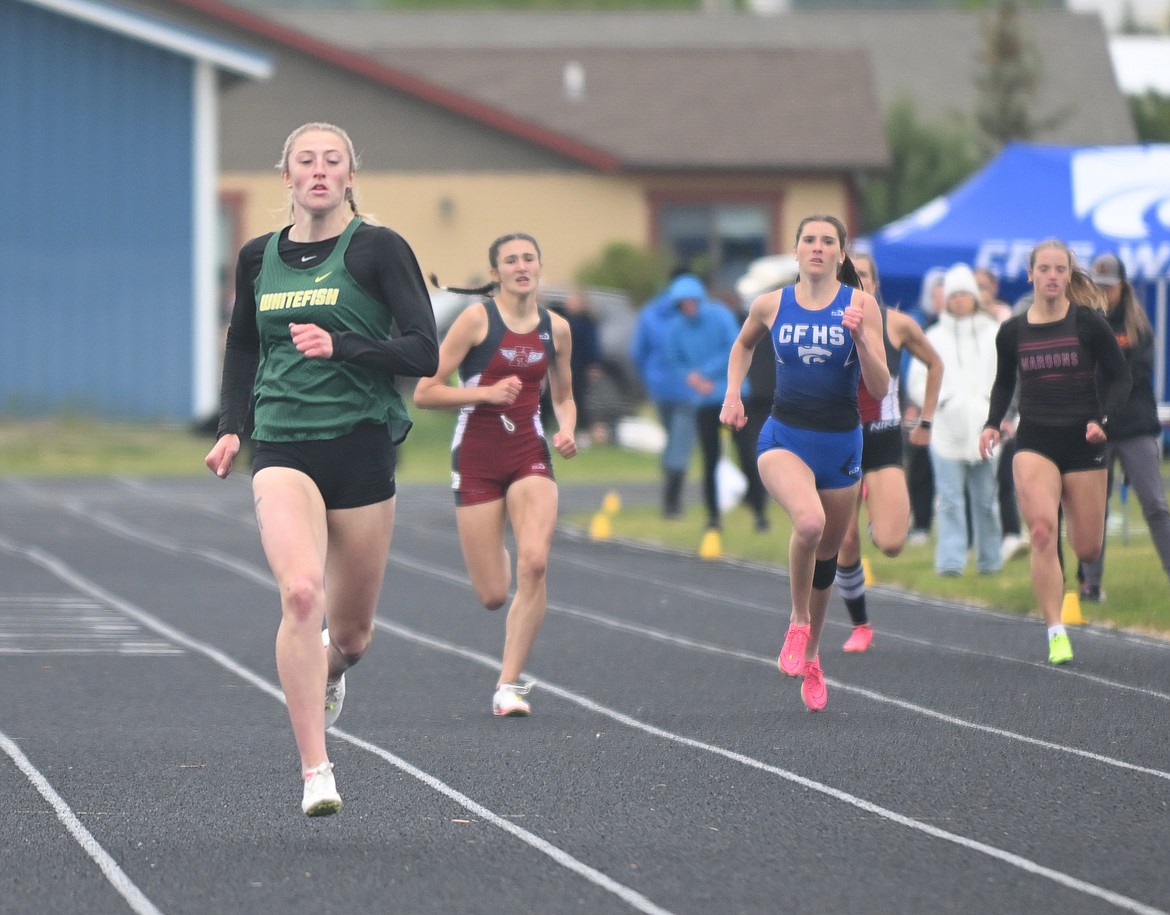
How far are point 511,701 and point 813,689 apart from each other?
4.24ft

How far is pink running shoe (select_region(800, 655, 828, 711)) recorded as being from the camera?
912cm

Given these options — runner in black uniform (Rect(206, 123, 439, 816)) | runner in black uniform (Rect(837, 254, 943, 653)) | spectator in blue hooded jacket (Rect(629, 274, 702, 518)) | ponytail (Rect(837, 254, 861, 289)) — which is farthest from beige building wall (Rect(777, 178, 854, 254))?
runner in black uniform (Rect(206, 123, 439, 816))

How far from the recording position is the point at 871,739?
8.44 meters

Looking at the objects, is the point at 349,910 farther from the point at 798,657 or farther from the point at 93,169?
the point at 93,169

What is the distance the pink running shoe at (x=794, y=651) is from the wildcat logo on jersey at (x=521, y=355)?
162 centimetres

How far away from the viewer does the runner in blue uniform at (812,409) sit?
29.8ft

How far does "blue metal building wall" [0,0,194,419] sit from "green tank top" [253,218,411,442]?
22350 millimetres

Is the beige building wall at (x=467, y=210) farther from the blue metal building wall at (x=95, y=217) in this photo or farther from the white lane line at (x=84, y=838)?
the white lane line at (x=84, y=838)

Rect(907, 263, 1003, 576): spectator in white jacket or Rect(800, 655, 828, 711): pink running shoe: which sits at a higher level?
Rect(907, 263, 1003, 576): spectator in white jacket

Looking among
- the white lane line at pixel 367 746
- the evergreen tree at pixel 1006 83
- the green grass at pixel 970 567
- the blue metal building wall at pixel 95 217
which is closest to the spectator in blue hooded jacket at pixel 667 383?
the green grass at pixel 970 567

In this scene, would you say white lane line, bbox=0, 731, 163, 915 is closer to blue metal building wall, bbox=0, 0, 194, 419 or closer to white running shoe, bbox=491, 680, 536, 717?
white running shoe, bbox=491, 680, 536, 717

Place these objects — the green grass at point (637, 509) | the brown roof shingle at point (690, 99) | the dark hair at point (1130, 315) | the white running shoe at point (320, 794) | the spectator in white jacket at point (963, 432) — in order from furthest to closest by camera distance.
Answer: the brown roof shingle at point (690, 99) < the spectator in white jacket at point (963, 432) < the green grass at point (637, 509) < the dark hair at point (1130, 315) < the white running shoe at point (320, 794)

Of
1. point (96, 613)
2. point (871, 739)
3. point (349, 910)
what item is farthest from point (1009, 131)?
point (349, 910)

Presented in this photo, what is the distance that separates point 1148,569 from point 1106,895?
346 inches
